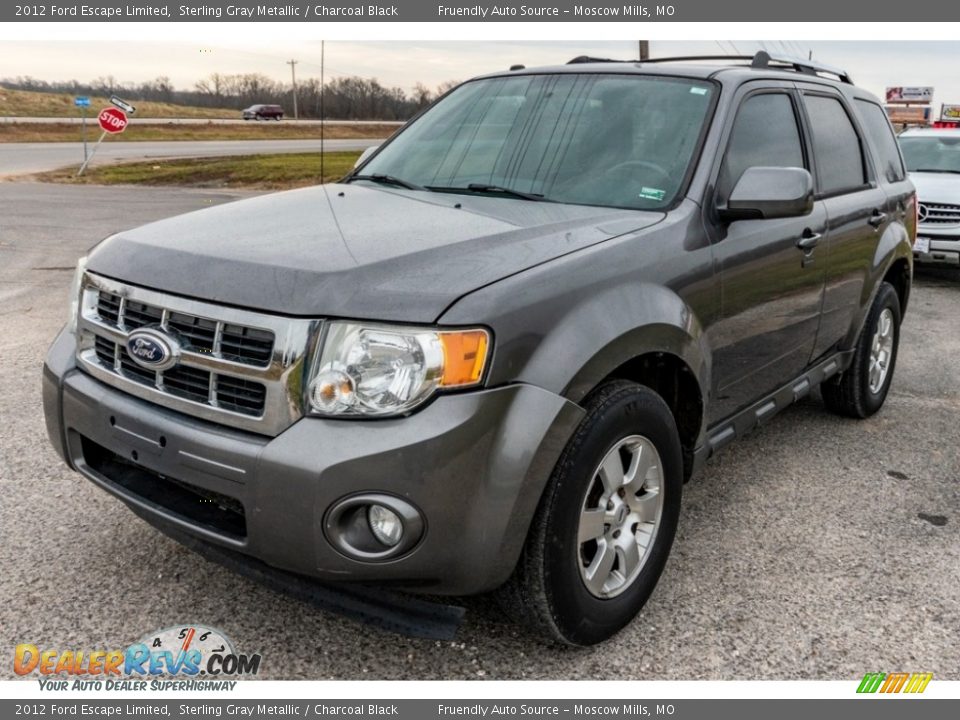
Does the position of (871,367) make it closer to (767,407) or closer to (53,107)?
(767,407)

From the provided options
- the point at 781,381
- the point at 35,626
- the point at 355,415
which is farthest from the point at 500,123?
the point at 35,626

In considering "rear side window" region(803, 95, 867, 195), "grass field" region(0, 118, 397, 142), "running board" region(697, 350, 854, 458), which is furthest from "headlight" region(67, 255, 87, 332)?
"grass field" region(0, 118, 397, 142)

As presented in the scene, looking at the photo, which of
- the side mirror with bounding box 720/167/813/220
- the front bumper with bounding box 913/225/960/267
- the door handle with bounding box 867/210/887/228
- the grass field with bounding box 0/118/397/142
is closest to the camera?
the side mirror with bounding box 720/167/813/220

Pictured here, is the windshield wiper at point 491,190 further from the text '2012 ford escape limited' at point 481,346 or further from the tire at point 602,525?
the tire at point 602,525

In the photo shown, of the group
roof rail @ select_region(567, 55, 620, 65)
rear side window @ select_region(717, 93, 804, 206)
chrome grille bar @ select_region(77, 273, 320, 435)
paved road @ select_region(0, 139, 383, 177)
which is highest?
paved road @ select_region(0, 139, 383, 177)

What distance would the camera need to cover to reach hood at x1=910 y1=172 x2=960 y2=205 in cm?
981

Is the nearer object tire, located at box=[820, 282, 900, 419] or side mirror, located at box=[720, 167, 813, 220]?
side mirror, located at box=[720, 167, 813, 220]

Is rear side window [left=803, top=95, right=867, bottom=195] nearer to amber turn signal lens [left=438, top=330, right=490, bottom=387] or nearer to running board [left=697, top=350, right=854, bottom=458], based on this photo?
running board [left=697, top=350, right=854, bottom=458]

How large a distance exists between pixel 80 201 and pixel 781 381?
1617 cm

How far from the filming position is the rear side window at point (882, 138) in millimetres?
4883

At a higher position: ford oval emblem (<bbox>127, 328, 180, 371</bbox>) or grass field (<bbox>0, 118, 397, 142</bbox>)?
grass field (<bbox>0, 118, 397, 142</bbox>)

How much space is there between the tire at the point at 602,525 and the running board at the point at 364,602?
0.79ft

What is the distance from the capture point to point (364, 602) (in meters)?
2.41
